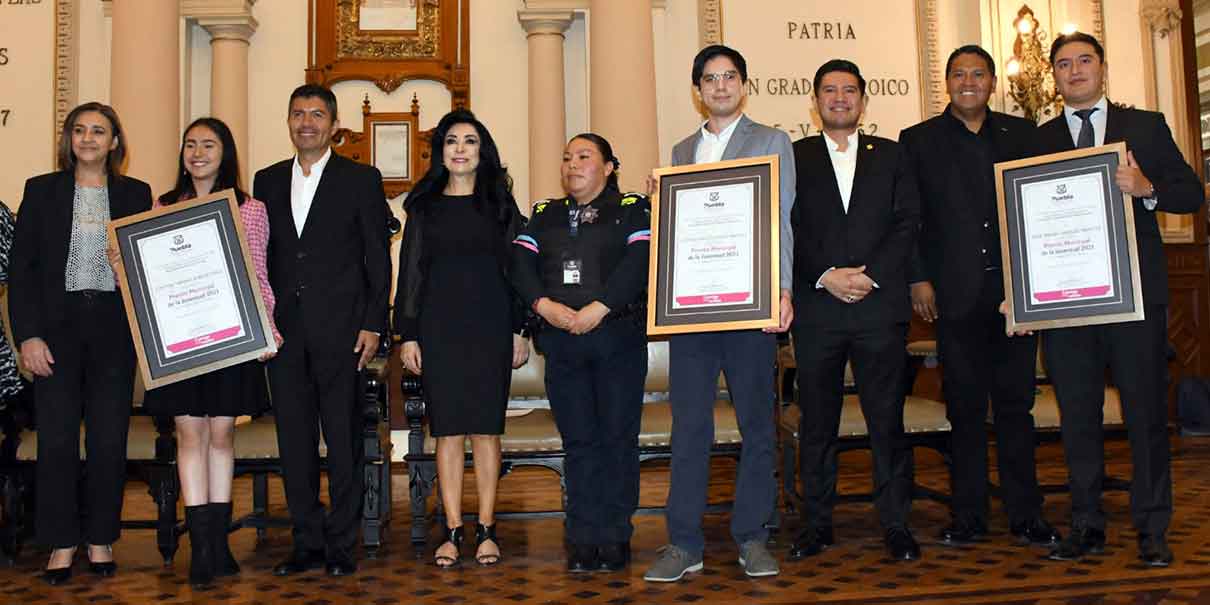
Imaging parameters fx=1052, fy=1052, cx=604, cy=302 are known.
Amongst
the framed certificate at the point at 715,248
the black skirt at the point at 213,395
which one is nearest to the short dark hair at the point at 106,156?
the black skirt at the point at 213,395

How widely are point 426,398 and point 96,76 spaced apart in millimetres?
5967

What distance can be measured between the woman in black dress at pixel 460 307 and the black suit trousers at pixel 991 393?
Answer: 1704mm

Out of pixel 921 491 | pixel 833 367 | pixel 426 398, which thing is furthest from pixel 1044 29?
pixel 426 398

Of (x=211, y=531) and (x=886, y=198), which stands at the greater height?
(x=886, y=198)

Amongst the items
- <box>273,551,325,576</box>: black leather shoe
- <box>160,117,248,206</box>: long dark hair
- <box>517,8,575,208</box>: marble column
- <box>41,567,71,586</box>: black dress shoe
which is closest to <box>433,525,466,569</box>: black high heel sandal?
<box>273,551,325,576</box>: black leather shoe

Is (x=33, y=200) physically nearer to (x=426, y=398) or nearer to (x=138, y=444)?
(x=138, y=444)

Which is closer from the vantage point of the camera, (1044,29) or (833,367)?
(833,367)

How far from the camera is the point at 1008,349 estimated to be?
161 inches

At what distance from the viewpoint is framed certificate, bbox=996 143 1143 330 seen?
3.64m

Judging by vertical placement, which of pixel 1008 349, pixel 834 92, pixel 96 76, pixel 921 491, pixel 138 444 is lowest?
pixel 921 491

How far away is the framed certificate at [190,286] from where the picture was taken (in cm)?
369

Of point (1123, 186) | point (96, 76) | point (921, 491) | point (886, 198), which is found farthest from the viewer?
point (96, 76)

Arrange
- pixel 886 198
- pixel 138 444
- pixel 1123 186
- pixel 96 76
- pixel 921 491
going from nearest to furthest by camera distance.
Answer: pixel 1123 186, pixel 886 198, pixel 138 444, pixel 921 491, pixel 96 76

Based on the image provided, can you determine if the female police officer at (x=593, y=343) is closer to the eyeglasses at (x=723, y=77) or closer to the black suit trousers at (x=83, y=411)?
the eyeglasses at (x=723, y=77)
